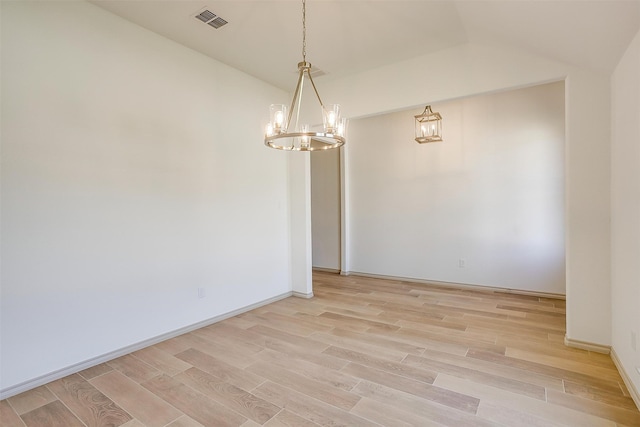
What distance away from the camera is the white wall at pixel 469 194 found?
4.42 meters

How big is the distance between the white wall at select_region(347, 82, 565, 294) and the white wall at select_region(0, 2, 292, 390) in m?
2.63

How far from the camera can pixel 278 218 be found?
15.0 feet

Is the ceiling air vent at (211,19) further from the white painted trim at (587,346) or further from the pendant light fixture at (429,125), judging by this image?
the white painted trim at (587,346)

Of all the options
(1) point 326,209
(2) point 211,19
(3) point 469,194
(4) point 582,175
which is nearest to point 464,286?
(3) point 469,194

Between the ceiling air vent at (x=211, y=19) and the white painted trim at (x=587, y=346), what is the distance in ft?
14.2

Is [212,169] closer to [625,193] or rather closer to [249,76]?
[249,76]

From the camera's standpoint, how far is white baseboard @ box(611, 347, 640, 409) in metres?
2.02

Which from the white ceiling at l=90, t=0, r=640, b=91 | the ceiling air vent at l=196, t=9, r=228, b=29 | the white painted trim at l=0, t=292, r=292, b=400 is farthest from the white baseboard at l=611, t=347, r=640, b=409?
the ceiling air vent at l=196, t=9, r=228, b=29

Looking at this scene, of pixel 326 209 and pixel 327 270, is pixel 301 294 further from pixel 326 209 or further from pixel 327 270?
pixel 326 209

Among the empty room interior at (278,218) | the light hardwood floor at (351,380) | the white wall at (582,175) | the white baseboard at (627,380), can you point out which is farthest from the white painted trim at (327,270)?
the white baseboard at (627,380)

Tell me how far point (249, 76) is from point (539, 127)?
4030 millimetres

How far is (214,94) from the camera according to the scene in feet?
12.2

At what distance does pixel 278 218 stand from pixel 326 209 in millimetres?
2150

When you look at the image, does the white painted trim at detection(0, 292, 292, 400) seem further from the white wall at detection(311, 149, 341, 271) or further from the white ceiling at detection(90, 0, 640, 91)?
the white ceiling at detection(90, 0, 640, 91)
